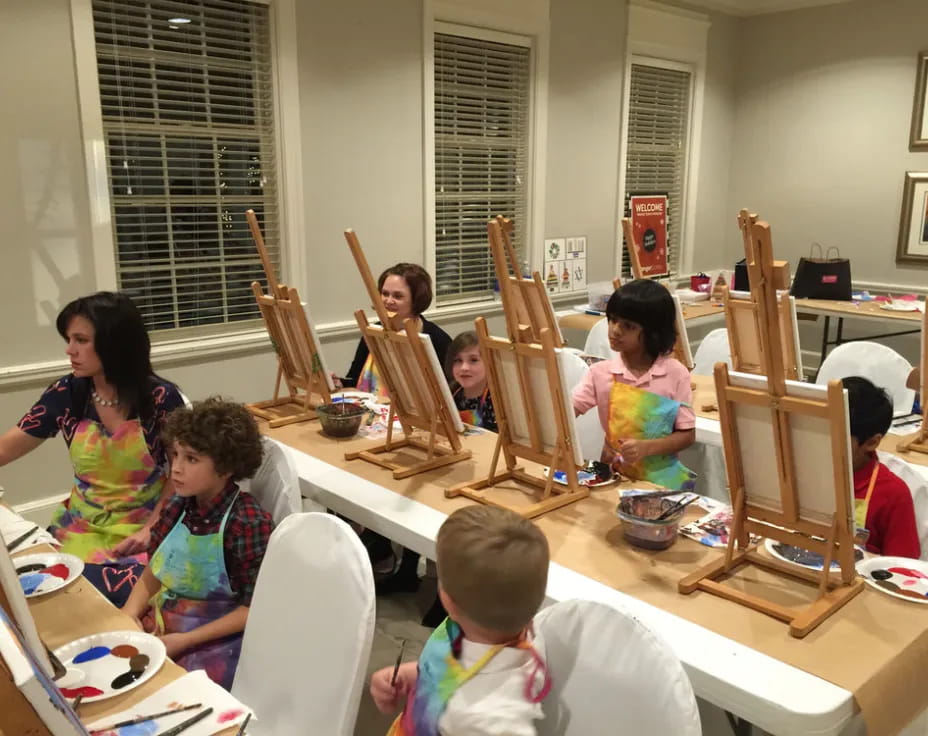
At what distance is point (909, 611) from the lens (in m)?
1.36

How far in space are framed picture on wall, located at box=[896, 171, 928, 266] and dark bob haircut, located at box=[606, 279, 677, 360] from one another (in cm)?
440

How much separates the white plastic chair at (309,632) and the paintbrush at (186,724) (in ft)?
0.71

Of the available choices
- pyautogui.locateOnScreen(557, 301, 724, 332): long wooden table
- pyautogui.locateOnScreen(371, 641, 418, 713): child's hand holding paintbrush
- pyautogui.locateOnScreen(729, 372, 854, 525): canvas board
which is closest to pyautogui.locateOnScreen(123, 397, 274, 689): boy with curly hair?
pyautogui.locateOnScreen(371, 641, 418, 713): child's hand holding paintbrush

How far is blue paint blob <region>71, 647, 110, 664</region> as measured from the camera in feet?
4.16

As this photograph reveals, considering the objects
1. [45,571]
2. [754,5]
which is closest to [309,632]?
[45,571]

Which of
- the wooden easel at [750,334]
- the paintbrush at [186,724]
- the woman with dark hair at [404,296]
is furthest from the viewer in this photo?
the woman with dark hair at [404,296]

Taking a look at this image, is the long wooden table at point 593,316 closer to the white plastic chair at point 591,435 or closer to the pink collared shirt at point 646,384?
the white plastic chair at point 591,435

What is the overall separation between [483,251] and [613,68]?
162cm

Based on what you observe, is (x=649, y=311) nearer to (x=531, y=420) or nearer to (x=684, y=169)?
(x=531, y=420)

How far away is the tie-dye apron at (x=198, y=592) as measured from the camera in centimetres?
161

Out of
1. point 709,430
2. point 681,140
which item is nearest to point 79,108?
point 709,430

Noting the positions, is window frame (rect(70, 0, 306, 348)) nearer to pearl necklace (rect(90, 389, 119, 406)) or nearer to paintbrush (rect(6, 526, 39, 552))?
pearl necklace (rect(90, 389, 119, 406))

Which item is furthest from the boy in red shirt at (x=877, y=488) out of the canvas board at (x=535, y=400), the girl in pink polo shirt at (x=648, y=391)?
the canvas board at (x=535, y=400)

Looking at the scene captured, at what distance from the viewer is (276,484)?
186cm
